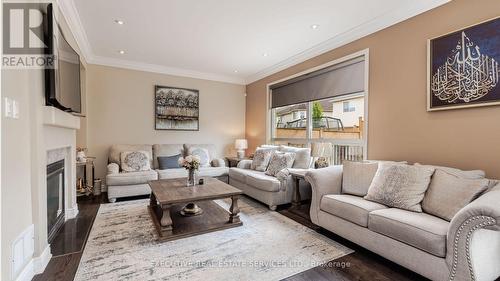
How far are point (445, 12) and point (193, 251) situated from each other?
137 inches

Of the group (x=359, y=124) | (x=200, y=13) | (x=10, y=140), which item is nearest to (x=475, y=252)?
(x=359, y=124)

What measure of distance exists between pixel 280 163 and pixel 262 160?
21.8 inches

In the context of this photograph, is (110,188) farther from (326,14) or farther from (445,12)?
(445,12)

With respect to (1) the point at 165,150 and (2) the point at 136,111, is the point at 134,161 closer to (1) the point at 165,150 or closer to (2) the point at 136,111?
(1) the point at 165,150

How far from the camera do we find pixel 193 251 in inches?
87.7

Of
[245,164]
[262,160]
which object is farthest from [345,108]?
[245,164]

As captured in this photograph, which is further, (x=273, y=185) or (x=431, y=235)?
(x=273, y=185)

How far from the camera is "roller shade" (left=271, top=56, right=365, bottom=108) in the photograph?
10.8 feet

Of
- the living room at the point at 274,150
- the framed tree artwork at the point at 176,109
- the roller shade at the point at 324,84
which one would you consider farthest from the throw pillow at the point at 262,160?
the framed tree artwork at the point at 176,109

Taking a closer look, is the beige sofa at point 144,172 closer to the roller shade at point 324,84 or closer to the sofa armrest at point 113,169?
the sofa armrest at point 113,169

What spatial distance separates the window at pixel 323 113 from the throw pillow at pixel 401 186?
95cm

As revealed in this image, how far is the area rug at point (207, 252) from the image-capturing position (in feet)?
6.14

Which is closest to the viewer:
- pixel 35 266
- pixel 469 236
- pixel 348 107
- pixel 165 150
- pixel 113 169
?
pixel 469 236

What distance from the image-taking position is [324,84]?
150 inches
